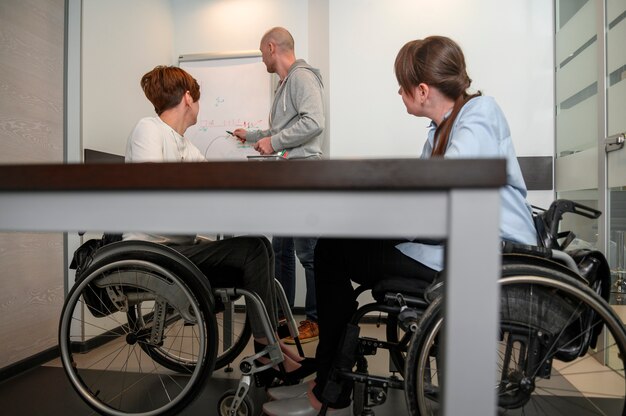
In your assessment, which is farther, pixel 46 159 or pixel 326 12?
pixel 326 12

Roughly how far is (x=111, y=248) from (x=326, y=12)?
6.97 feet

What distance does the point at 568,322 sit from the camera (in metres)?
0.98

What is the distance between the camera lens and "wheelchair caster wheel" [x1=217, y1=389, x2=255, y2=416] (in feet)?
4.45

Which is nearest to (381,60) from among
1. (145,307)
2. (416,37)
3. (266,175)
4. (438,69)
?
(416,37)

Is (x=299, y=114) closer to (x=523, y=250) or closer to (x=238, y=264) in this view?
(x=238, y=264)

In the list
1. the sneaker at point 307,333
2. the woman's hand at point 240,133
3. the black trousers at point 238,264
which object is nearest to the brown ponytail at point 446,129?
the black trousers at point 238,264

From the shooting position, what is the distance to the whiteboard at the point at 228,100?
3.05 m

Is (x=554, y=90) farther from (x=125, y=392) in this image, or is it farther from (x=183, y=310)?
(x=125, y=392)

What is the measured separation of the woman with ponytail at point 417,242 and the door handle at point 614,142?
1.01 meters

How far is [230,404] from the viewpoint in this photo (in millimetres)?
1449

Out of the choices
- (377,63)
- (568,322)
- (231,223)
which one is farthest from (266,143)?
(231,223)

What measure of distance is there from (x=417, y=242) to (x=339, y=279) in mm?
245

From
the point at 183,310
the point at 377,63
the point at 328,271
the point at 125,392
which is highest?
the point at 377,63

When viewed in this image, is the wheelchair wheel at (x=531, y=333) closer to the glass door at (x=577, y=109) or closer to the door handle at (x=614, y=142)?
the door handle at (x=614, y=142)
